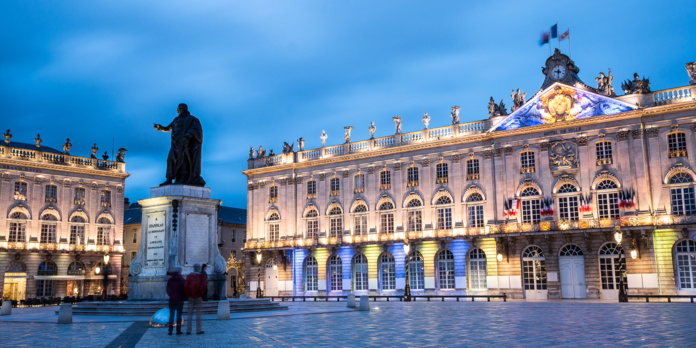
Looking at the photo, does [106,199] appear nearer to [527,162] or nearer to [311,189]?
[311,189]

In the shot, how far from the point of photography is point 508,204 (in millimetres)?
42844

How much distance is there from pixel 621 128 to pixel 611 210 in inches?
191

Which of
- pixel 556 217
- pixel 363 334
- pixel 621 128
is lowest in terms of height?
pixel 363 334

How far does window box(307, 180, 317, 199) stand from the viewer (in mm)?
52156

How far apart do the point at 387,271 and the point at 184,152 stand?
28.6 meters

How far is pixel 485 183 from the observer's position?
145ft

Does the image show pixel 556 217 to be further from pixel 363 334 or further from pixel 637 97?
pixel 363 334

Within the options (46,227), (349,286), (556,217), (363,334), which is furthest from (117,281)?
(363,334)

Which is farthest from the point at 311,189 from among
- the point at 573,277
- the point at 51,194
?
the point at 573,277

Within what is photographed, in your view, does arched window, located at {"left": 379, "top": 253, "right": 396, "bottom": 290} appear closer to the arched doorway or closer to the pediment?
the arched doorway

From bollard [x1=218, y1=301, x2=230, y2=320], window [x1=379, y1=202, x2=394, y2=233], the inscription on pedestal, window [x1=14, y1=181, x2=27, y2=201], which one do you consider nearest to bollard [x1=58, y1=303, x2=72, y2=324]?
the inscription on pedestal

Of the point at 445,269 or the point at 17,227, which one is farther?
the point at 17,227

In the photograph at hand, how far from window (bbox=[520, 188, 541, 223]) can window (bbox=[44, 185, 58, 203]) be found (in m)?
35.1

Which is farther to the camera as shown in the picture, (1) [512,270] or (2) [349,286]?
(2) [349,286]
